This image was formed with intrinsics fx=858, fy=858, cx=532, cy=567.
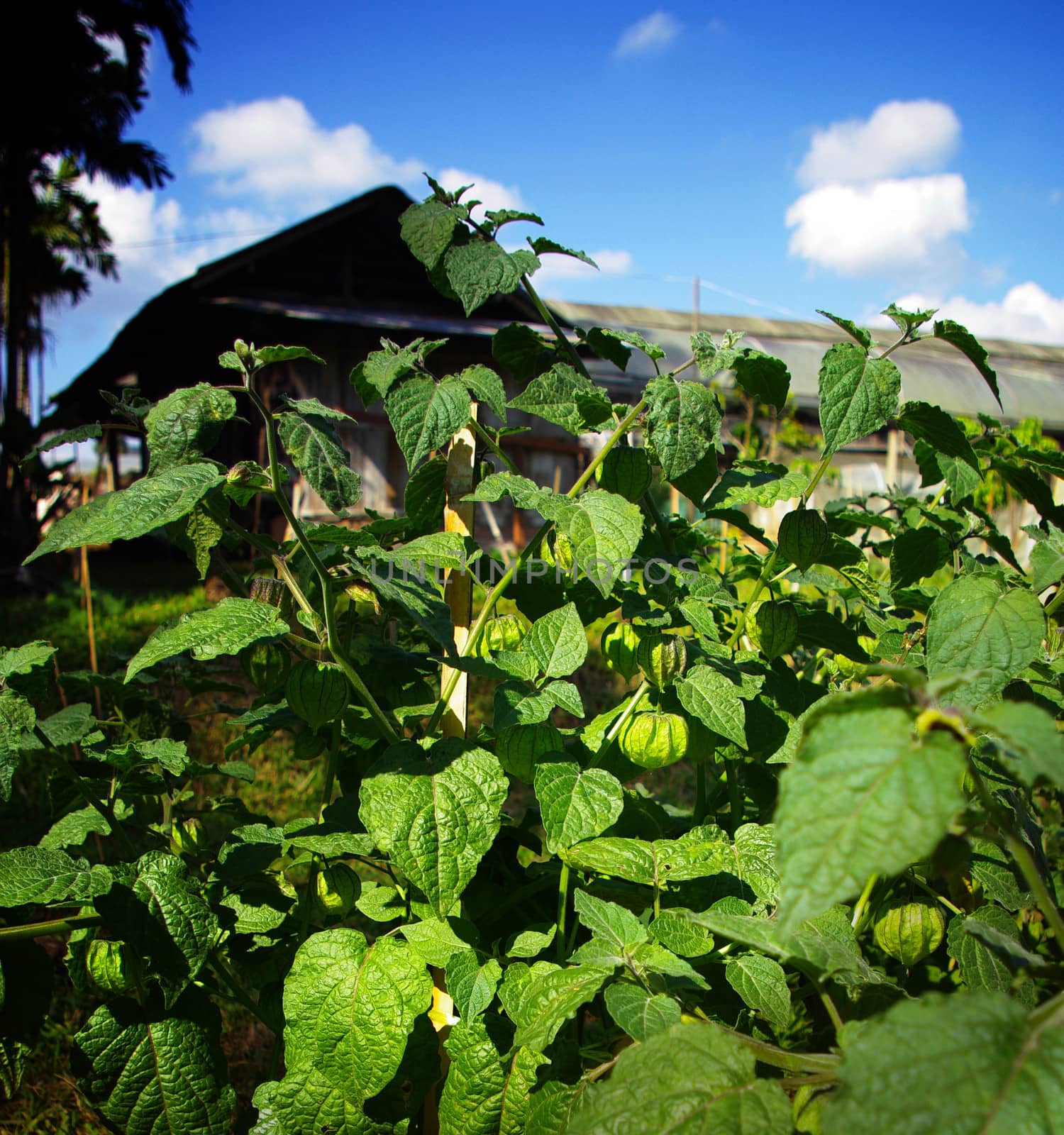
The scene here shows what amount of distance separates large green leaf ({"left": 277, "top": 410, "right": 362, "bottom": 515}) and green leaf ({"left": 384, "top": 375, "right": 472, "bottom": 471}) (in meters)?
0.11

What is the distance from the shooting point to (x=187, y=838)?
121 centimetres

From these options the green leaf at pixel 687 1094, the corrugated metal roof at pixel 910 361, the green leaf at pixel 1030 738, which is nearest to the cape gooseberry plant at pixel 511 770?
the green leaf at pixel 687 1094

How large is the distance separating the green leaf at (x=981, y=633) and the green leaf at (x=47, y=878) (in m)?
0.92

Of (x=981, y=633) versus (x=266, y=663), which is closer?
(x=981, y=633)

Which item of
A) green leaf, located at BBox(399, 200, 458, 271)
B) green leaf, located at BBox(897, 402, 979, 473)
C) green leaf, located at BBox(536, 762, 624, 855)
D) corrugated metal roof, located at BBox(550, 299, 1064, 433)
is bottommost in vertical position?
green leaf, located at BBox(536, 762, 624, 855)

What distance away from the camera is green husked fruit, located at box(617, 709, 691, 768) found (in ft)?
3.23

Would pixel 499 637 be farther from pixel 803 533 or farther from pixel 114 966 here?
pixel 114 966

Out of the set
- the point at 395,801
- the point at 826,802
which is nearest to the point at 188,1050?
the point at 395,801

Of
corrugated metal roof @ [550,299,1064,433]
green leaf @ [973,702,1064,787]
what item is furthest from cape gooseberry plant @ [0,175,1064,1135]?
corrugated metal roof @ [550,299,1064,433]

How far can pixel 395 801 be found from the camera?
0.90m

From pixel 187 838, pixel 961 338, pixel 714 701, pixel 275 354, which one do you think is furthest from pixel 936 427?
pixel 187 838

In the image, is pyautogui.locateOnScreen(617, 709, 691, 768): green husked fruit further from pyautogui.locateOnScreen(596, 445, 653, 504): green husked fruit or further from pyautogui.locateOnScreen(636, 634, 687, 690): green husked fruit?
pyautogui.locateOnScreen(596, 445, 653, 504): green husked fruit

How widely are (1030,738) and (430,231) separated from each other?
913 millimetres

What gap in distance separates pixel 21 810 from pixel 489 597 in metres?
2.42
